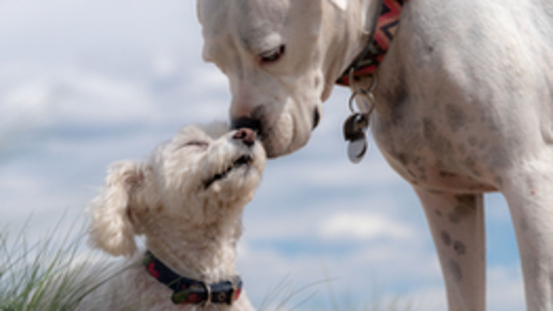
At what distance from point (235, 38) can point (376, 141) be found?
1.06m

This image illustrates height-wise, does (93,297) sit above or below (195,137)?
below

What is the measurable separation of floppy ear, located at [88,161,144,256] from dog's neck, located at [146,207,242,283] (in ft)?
0.45

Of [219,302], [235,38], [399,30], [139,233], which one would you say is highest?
[235,38]

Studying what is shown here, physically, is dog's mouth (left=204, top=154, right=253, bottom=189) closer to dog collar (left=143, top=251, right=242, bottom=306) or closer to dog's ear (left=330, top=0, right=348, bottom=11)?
dog collar (left=143, top=251, right=242, bottom=306)

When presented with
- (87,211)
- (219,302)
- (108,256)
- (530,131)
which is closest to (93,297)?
(108,256)

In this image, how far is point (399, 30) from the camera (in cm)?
316

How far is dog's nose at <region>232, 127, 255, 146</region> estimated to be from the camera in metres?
2.88

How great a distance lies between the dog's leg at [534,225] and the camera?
2.85 meters

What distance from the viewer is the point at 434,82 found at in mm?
3037

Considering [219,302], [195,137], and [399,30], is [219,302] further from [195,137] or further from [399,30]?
[399,30]

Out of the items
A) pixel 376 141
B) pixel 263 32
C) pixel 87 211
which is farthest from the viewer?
pixel 376 141

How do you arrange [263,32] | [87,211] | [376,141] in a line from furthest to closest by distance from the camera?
1. [376,141]
2. [87,211]
3. [263,32]

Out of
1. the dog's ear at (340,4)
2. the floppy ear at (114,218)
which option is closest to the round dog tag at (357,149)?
the dog's ear at (340,4)

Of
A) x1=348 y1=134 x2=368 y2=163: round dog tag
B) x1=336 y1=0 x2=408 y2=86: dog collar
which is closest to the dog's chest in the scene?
x1=348 y1=134 x2=368 y2=163: round dog tag
